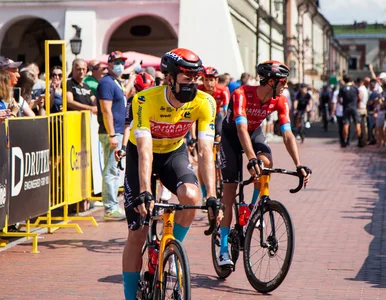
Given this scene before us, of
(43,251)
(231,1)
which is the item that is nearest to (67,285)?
(43,251)

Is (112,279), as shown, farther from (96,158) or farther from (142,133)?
(96,158)

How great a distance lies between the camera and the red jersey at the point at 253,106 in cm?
859

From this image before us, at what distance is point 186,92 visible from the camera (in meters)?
6.27

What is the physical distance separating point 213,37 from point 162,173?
2705 centimetres

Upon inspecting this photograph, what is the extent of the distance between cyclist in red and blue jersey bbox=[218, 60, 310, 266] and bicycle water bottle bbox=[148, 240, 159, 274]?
1914 millimetres

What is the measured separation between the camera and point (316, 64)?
86.0 metres

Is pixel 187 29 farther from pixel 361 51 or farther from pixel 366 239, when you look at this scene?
pixel 361 51

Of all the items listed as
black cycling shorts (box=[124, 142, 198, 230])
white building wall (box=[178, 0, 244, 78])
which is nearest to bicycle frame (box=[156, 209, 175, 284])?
black cycling shorts (box=[124, 142, 198, 230])

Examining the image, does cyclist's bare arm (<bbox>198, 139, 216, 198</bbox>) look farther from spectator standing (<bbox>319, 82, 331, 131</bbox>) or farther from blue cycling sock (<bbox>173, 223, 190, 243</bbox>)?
spectator standing (<bbox>319, 82, 331, 131</bbox>)

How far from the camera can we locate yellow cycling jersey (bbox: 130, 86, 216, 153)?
21.2 feet

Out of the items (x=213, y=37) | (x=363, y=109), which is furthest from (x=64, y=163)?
(x=213, y=37)

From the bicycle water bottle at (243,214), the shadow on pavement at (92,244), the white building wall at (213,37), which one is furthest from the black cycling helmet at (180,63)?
the white building wall at (213,37)

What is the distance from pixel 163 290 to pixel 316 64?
81.2 m

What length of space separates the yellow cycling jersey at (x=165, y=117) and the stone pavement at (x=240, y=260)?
166 cm
